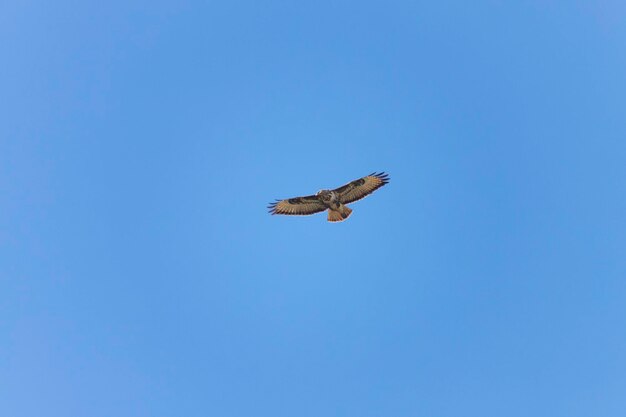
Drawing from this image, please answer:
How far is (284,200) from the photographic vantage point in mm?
25406

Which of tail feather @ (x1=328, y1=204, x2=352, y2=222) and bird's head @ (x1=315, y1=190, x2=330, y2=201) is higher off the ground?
bird's head @ (x1=315, y1=190, x2=330, y2=201)

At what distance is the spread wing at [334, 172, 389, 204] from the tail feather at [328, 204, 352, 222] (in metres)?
0.41

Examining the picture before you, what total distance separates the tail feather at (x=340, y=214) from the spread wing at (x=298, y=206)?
20.2 inches

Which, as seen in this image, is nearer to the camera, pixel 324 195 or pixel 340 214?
pixel 324 195

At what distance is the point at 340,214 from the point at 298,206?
190 centimetres

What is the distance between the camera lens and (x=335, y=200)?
24953 millimetres

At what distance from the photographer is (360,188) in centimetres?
2523

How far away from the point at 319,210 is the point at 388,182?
3188mm

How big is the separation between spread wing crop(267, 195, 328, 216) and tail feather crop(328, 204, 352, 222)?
0.51 m

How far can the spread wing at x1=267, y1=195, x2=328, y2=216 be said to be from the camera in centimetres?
2533

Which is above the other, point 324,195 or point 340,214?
point 324,195

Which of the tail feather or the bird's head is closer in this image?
the bird's head

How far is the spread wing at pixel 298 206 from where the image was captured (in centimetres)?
2533

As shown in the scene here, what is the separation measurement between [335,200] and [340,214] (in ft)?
2.09
